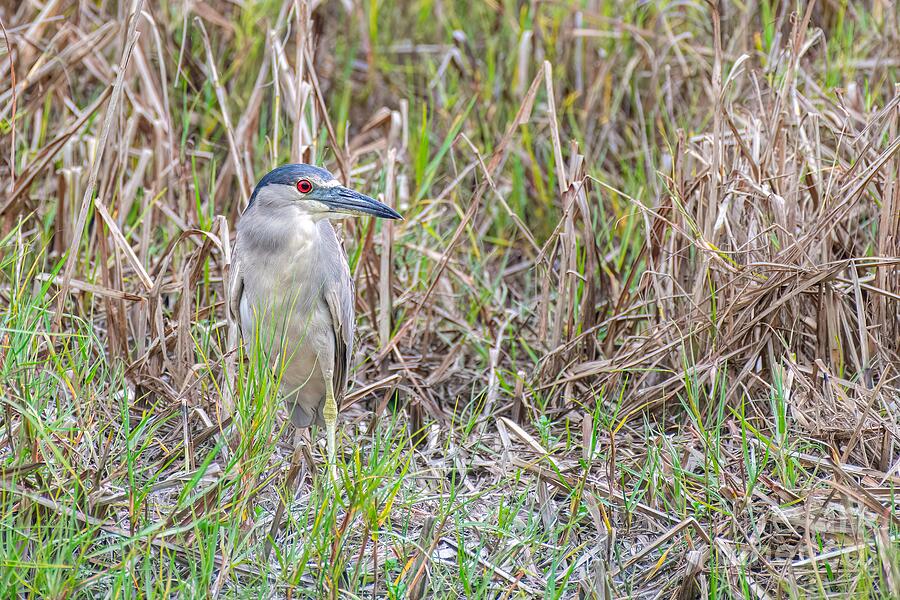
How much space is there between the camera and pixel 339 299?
12.8 ft

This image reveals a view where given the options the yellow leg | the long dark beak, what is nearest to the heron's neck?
the long dark beak

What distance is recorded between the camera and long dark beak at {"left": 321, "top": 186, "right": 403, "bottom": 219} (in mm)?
3641

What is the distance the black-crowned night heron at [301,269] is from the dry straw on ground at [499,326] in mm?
157

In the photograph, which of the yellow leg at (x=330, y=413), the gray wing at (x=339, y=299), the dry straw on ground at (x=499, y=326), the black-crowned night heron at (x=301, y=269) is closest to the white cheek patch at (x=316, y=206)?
the black-crowned night heron at (x=301, y=269)

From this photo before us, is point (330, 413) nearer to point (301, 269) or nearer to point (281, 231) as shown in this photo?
point (301, 269)

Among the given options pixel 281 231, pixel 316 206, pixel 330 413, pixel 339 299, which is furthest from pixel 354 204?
pixel 330 413

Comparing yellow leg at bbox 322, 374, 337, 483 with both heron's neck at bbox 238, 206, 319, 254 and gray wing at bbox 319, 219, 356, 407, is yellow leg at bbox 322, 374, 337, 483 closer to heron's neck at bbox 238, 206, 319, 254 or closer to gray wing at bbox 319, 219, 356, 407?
gray wing at bbox 319, 219, 356, 407

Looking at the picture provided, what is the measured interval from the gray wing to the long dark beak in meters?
0.17

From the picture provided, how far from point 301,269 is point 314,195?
0.29m

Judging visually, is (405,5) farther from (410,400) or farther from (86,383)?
(86,383)

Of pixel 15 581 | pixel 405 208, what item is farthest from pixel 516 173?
pixel 15 581

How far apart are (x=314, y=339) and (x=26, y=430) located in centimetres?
122

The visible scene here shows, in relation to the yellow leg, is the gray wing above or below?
above

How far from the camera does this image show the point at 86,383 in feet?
10.6
